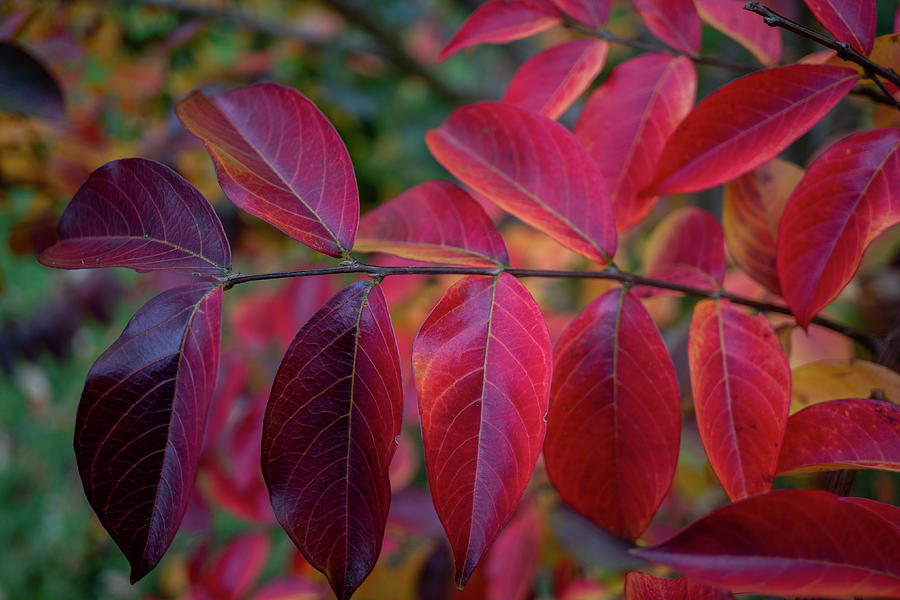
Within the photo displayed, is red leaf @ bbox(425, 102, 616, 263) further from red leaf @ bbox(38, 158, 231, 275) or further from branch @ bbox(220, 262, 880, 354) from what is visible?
red leaf @ bbox(38, 158, 231, 275)

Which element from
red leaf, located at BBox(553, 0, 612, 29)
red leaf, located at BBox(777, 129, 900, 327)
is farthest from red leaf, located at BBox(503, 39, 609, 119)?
red leaf, located at BBox(777, 129, 900, 327)

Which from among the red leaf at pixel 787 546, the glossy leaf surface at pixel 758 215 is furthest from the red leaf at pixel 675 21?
the red leaf at pixel 787 546

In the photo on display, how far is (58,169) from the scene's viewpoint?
1.19 meters

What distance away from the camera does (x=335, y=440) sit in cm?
40

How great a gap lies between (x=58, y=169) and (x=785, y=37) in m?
1.98

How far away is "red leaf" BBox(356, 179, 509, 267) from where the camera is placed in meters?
0.49

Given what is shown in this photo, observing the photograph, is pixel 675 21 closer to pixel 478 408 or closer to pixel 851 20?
pixel 851 20

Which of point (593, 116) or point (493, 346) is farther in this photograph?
point (593, 116)

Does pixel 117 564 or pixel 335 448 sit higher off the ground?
pixel 335 448

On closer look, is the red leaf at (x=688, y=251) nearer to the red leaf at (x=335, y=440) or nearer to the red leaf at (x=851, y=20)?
the red leaf at (x=851, y=20)

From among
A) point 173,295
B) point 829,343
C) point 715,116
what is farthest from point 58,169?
point 829,343

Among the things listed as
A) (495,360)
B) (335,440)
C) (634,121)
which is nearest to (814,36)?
(634,121)

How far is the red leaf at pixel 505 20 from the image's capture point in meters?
0.60

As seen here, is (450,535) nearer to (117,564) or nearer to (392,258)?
(392,258)
